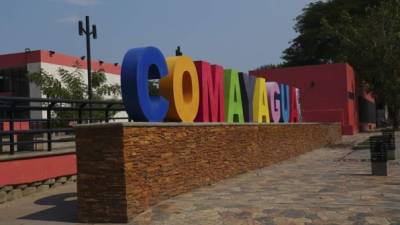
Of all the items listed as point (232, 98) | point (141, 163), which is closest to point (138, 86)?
point (141, 163)

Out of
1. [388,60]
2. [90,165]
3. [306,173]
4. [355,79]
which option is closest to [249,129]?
[306,173]

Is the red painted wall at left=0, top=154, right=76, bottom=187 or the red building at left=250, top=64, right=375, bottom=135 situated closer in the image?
the red painted wall at left=0, top=154, right=76, bottom=187

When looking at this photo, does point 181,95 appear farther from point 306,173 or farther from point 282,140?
point 282,140

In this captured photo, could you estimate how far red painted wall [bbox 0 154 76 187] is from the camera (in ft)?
37.2

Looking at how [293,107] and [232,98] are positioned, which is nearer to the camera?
[232,98]

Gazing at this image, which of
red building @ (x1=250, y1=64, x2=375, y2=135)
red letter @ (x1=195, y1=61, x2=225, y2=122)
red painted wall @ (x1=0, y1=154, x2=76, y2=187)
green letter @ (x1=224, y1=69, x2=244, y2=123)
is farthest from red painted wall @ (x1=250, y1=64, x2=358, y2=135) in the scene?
red painted wall @ (x1=0, y1=154, x2=76, y2=187)

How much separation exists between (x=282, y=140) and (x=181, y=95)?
28.2ft

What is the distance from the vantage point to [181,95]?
43.4 feet

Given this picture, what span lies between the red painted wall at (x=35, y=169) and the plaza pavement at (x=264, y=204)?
37cm

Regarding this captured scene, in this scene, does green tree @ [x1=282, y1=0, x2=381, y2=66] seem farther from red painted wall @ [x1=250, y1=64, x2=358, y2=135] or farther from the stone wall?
the stone wall

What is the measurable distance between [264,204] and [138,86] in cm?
320

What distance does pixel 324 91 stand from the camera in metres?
41.3

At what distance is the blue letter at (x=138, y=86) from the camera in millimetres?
11211

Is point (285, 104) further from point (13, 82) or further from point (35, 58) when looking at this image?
point (13, 82)
